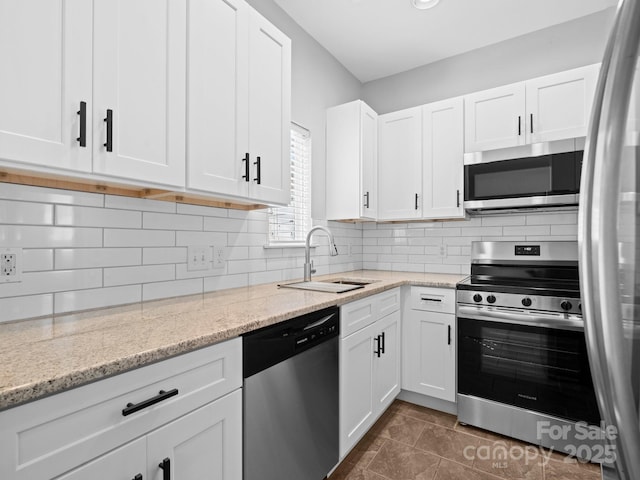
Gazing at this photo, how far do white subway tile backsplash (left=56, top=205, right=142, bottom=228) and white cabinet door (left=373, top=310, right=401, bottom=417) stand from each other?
147cm

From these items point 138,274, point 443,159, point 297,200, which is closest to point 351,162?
point 297,200

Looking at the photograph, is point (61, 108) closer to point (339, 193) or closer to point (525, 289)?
point (339, 193)

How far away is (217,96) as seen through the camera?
1542 millimetres

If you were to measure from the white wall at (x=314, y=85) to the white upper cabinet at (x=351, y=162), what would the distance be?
8cm

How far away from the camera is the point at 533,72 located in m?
2.73

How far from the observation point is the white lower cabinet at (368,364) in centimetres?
179

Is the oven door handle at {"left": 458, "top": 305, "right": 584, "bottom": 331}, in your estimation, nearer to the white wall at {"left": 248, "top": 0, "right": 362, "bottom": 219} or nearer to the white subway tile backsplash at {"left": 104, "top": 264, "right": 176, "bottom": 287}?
the white wall at {"left": 248, "top": 0, "right": 362, "bottom": 219}

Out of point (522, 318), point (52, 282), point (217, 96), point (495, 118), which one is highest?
Result: point (495, 118)

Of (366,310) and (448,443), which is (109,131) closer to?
(366,310)

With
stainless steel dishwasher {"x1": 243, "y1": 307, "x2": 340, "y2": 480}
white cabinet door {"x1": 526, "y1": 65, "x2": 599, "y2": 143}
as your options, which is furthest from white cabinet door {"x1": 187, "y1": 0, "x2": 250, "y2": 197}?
white cabinet door {"x1": 526, "y1": 65, "x2": 599, "y2": 143}

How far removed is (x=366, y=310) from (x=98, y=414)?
147 cm

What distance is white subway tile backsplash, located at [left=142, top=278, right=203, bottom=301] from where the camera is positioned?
1.56 metres

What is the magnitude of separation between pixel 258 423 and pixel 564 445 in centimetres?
→ 189

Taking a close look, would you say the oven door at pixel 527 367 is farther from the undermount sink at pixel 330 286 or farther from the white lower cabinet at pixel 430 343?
the undermount sink at pixel 330 286
